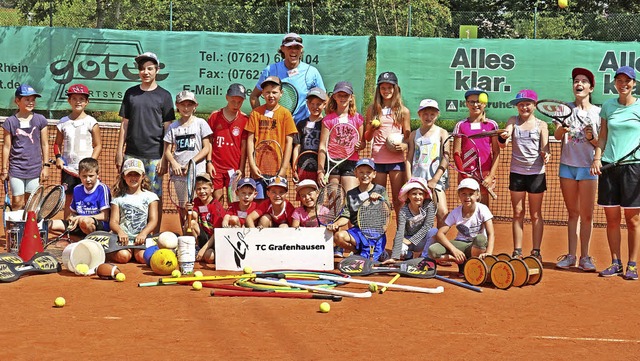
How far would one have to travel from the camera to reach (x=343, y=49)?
57.8 feet

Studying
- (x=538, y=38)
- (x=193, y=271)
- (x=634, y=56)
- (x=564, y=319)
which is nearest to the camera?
(x=564, y=319)

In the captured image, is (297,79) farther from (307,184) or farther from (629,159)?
(629,159)

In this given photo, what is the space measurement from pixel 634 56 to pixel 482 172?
1034 centimetres

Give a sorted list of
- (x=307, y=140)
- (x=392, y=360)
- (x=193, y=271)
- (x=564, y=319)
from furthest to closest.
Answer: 1. (x=307, y=140)
2. (x=193, y=271)
3. (x=564, y=319)
4. (x=392, y=360)

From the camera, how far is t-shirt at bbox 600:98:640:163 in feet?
24.7

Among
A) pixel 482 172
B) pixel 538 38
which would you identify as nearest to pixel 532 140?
pixel 482 172

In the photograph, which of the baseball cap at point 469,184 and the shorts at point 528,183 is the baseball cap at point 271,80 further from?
the shorts at point 528,183

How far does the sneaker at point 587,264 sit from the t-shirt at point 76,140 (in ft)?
15.7

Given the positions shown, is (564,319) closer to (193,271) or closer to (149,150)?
(193,271)

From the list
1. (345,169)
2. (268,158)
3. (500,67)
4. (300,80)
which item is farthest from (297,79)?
(500,67)

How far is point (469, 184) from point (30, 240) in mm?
3922

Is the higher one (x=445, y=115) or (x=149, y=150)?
(x=445, y=115)

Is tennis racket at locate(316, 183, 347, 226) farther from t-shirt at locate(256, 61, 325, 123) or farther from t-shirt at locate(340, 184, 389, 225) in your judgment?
t-shirt at locate(256, 61, 325, 123)

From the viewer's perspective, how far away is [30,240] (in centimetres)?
787
